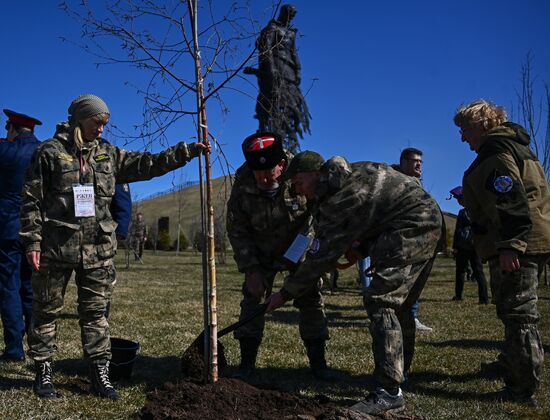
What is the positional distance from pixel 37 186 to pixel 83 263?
681mm

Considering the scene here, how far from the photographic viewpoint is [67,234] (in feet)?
14.2

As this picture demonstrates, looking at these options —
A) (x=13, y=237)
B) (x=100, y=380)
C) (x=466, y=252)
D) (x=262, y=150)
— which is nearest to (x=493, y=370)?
(x=262, y=150)

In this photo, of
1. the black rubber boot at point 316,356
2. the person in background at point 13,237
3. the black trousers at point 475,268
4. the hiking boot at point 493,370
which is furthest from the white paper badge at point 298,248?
the black trousers at point 475,268

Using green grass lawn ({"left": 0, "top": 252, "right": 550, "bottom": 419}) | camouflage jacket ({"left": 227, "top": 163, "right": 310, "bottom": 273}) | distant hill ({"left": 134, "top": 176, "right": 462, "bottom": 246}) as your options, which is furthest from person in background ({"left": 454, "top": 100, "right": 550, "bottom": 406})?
distant hill ({"left": 134, "top": 176, "right": 462, "bottom": 246})

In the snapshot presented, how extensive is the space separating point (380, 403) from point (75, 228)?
2610 mm

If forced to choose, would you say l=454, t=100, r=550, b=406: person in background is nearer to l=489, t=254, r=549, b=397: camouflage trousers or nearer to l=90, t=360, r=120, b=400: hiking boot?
l=489, t=254, r=549, b=397: camouflage trousers

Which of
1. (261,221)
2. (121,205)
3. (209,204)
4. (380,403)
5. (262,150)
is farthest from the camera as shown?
(121,205)

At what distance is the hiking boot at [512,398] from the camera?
444 centimetres

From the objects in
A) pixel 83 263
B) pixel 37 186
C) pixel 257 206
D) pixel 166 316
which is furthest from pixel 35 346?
pixel 166 316

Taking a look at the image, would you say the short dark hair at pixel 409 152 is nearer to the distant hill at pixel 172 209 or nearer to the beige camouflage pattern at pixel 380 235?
the beige camouflage pattern at pixel 380 235

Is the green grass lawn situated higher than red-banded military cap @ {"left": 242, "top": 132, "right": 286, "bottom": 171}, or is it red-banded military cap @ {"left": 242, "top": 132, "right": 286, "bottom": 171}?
red-banded military cap @ {"left": 242, "top": 132, "right": 286, "bottom": 171}

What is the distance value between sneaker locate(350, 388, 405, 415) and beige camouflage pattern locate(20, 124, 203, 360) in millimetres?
2065

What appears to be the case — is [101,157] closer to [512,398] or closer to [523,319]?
[523,319]

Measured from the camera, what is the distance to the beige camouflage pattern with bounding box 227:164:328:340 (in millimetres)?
5051
